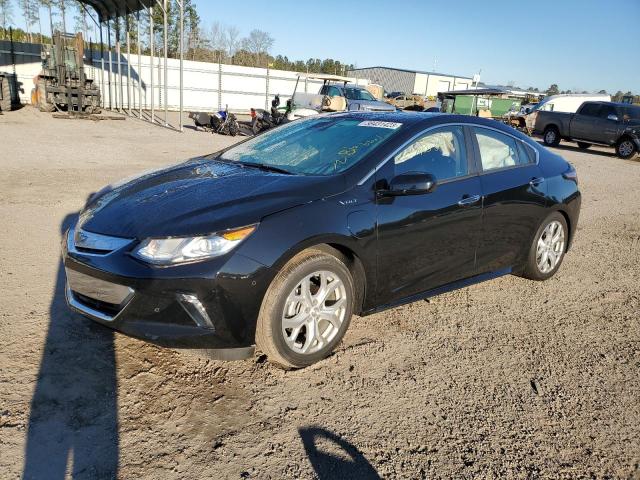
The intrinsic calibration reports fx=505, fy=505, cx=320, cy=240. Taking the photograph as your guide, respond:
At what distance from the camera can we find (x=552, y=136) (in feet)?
68.7

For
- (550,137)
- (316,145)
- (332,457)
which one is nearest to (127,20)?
(550,137)

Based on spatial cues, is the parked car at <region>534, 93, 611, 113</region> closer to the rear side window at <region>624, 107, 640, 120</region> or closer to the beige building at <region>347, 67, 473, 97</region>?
the rear side window at <region>624, 107, 640, 120</region>

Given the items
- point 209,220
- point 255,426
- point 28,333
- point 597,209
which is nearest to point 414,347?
point 255,426

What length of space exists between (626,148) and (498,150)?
56.7 feet

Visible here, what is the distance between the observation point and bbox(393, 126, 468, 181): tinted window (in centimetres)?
357

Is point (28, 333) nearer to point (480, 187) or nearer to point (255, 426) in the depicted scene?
point (255, 426)

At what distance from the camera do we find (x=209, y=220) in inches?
110

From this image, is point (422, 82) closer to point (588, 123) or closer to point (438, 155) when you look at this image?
point (588, 123)

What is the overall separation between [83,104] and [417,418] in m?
21.5

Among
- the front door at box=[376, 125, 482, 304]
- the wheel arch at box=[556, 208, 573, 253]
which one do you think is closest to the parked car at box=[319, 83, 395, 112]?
the wheel arch at box=[556, 208, 573, 253]

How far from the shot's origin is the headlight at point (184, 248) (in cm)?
268

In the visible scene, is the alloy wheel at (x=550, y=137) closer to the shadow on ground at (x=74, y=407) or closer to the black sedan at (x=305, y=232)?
the black sedan at (x=305, y=232)

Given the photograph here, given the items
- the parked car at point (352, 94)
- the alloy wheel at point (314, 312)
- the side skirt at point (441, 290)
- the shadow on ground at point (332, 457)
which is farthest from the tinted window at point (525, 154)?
the parked car at point (352, 94)

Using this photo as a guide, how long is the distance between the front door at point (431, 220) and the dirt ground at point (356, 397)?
43 cm
